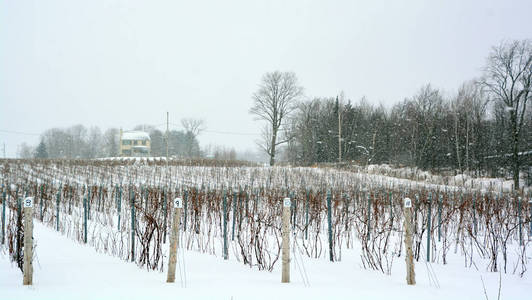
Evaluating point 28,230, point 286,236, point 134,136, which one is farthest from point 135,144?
point 286,236

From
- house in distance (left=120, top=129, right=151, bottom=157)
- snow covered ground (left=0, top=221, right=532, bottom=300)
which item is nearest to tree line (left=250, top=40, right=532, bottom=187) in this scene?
snow covered ground (left=0, top=221, right=532, bottom=300)

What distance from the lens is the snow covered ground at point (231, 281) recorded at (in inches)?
143

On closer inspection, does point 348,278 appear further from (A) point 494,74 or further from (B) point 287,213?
(A) point 494,74

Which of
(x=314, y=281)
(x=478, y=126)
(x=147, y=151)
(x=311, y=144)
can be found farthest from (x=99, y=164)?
(x=147, y=151)

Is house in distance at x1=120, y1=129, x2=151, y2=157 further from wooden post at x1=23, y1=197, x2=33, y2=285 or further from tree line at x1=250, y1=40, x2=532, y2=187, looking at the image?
wooden post at x1=23, y1=197, x2=33, y2=285

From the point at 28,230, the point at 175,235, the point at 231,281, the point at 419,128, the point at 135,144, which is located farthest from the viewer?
the point at 135,144

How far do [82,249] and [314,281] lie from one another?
14.8 feet

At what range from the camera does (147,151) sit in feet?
206

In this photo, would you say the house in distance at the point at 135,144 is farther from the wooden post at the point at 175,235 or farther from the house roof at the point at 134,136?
the wooden post at the point at 175,235

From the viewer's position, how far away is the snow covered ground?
12.0ft

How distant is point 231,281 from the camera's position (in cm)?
427

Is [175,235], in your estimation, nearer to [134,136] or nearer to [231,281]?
[231,281]

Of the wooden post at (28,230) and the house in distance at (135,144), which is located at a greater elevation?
the house in distance at (135,144)

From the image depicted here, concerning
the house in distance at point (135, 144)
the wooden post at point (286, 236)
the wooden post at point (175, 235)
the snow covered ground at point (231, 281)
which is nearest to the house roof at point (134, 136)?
the house in distance at point (135, 144)
